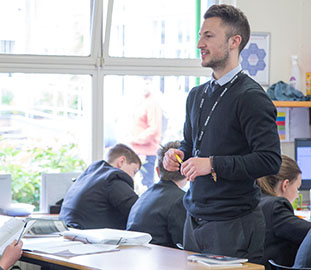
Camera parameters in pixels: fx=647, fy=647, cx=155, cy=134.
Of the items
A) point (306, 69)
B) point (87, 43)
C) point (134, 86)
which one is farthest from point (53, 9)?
point (306, 69)

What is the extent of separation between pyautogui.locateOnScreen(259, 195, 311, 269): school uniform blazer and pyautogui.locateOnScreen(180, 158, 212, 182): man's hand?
98 centimetres

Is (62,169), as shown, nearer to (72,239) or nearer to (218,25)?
(72,239)

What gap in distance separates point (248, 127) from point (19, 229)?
1106 millimetres

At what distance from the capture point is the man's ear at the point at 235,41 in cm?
261

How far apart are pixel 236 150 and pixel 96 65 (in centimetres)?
250

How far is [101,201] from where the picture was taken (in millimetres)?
3850

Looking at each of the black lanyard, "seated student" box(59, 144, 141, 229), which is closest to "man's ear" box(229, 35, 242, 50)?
the black lanyard

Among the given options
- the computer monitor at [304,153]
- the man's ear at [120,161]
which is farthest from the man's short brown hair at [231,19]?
the computer monitor at [304,153]

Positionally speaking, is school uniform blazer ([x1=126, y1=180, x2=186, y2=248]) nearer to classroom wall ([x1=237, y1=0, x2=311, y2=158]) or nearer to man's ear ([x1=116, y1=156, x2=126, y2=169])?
man's ear ([x1=116, y1=156, x2=126, y2=169])

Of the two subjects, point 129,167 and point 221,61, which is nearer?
point 221,61

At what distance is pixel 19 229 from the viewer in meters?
2.82

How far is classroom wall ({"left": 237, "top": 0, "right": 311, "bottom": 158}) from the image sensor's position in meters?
5.09

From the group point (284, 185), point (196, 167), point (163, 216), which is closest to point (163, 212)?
point (163, 216)

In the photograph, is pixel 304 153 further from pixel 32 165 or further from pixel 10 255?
pixel 10 255
